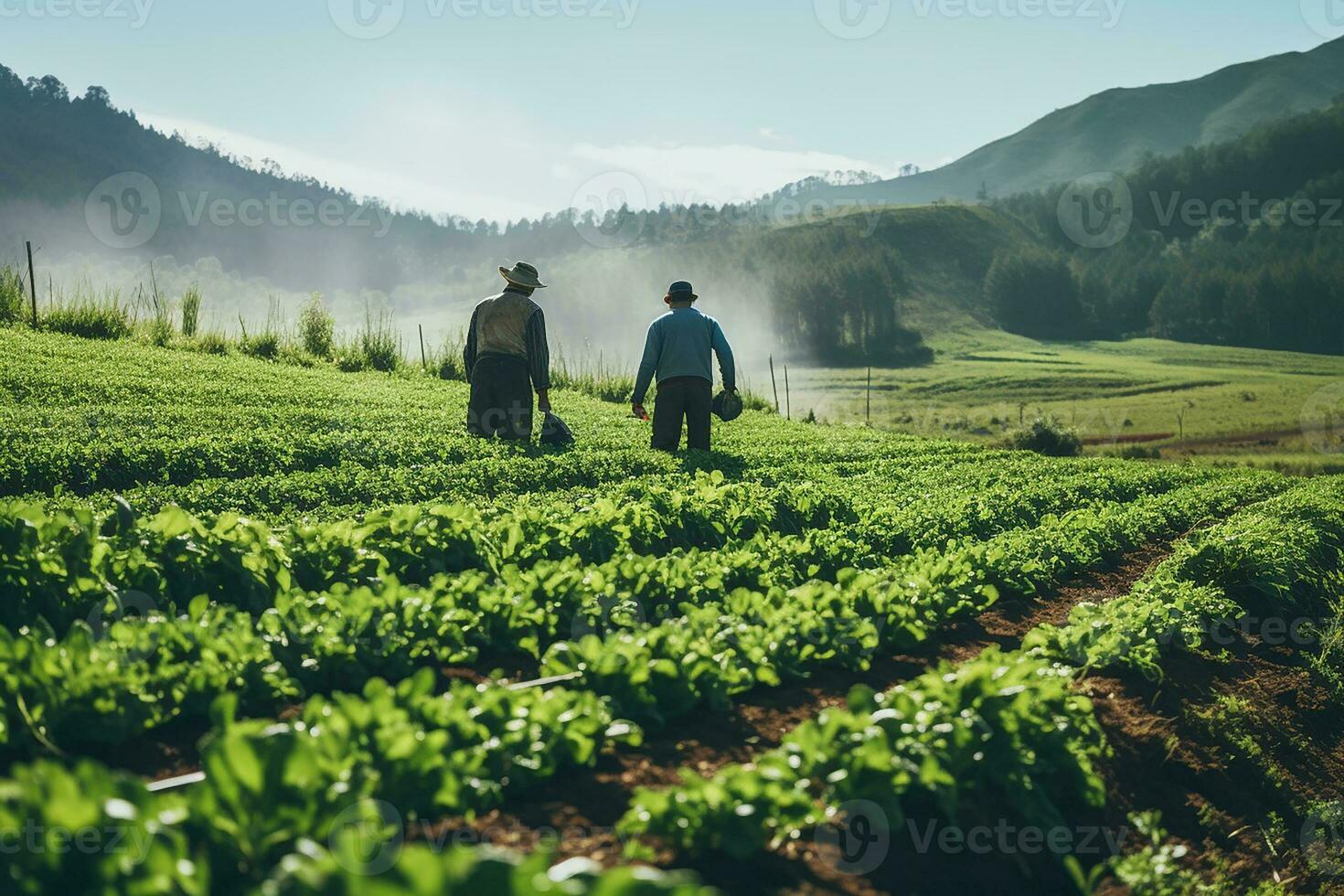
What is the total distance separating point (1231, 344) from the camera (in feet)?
383

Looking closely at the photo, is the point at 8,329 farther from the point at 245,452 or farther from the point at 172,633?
the point at 172,633

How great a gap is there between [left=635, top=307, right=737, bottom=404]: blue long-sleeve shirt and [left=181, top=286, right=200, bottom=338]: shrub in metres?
13.8

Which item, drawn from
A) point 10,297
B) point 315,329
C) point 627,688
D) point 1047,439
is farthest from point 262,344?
point 1047,439

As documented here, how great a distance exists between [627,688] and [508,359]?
32.3ft

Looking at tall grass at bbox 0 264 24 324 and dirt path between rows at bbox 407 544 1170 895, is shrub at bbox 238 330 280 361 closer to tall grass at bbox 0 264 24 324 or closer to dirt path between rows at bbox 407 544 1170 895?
tall grass at bbox 0 264 24 324

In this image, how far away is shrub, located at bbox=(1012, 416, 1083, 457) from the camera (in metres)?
29.1

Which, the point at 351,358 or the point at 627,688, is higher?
the point at 351,358

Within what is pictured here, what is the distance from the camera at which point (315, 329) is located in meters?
24.8

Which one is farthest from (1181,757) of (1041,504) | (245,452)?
(245,452)

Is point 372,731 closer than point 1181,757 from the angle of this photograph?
Yes

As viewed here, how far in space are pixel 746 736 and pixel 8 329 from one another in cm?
1918

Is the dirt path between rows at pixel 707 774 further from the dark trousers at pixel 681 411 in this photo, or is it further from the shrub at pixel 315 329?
the shrub at pixel 315 329

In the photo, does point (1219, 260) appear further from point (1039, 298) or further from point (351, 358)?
point (351, 358)

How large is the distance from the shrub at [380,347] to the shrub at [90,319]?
536cm
